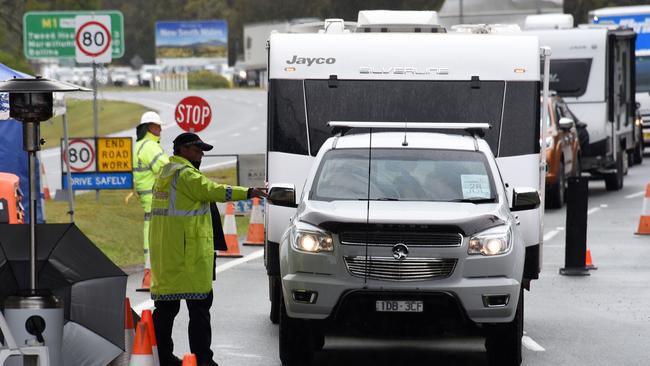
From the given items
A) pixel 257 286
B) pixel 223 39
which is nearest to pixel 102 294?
pixel 257 286

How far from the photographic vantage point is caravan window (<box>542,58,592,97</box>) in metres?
30.8

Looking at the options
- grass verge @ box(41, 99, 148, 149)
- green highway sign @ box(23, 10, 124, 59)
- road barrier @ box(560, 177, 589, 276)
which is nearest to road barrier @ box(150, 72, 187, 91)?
grass verge @ box(41, 99, 148, 149)

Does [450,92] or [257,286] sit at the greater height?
[450,92]

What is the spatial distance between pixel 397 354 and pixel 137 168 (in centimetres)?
582

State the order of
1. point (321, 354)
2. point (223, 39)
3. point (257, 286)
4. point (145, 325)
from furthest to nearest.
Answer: point (223, 39) → point (257, 286) → point (321, 354) → point (145, 325)

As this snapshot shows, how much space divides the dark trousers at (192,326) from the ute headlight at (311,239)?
29.6 inches

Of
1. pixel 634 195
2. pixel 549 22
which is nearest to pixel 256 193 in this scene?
pixel 634 195

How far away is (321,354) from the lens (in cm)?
1235

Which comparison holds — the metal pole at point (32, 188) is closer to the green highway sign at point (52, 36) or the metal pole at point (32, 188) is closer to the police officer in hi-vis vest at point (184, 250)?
the police officer in hi-vis vest at point (184, 250)

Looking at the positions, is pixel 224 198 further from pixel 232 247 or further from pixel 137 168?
pixel 232 247

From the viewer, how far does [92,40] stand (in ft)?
80.7

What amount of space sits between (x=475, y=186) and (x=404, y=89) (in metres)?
3.09

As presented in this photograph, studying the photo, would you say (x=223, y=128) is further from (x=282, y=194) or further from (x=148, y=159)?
(x=282, y=194)

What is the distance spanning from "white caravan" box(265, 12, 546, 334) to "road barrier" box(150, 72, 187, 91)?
11121 centimetres
